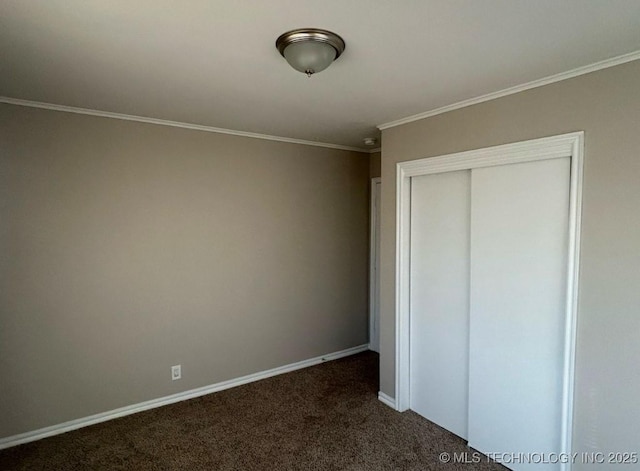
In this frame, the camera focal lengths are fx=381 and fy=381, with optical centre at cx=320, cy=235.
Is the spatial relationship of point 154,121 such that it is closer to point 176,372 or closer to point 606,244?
point 176,372

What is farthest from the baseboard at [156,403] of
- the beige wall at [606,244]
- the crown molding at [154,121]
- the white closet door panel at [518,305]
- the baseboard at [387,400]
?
the beige wall at [606,244]

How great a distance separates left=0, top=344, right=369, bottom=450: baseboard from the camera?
9.03ft

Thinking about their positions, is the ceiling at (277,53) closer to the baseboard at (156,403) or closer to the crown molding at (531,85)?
the crown molding at (531,85)

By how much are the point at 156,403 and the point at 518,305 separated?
9.74ft

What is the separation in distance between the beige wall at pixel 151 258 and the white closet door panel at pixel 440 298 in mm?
1301

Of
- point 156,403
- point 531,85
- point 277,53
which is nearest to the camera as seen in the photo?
point 277,53

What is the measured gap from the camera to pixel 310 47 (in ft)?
5.57

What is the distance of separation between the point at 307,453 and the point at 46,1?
283cm

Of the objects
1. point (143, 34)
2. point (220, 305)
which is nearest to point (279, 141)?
point (220, 305)

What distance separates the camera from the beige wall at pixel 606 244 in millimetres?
1892

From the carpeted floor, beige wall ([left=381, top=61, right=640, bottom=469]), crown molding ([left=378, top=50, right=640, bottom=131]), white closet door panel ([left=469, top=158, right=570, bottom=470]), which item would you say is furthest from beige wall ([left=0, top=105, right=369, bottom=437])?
beige wall ([left=381, top=61, right=640, bottom=469])

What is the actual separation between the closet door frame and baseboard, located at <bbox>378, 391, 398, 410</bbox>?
0.05 metres

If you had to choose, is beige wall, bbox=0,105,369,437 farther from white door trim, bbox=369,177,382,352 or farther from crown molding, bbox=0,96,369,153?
white door trim, bbox=369,177,382,352

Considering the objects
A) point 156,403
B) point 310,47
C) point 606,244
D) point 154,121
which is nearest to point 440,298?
point 606,244
